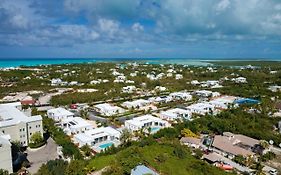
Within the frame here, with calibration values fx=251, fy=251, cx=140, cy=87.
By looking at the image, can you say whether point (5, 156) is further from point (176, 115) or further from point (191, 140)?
point (176, 115)

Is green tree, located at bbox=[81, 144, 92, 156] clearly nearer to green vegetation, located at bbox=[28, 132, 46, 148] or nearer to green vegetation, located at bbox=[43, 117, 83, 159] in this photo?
green vegetation, located at bbox=[43, 117, 83, 159]

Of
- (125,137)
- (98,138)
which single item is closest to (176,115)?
(125,137)

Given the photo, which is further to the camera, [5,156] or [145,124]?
[145,124]

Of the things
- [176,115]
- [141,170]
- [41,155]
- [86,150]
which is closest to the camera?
[141,170]

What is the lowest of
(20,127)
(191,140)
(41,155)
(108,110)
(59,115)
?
(41,155)

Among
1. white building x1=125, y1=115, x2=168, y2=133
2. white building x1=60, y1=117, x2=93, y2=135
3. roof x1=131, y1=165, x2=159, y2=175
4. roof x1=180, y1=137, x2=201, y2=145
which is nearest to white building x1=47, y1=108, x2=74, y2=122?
white building x1=60, y1=117, x2=93, y2=135

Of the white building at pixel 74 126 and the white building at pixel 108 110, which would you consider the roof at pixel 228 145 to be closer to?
the white building at pixel 74 126

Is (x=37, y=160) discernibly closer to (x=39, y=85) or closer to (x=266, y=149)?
(x=266, y=149)
